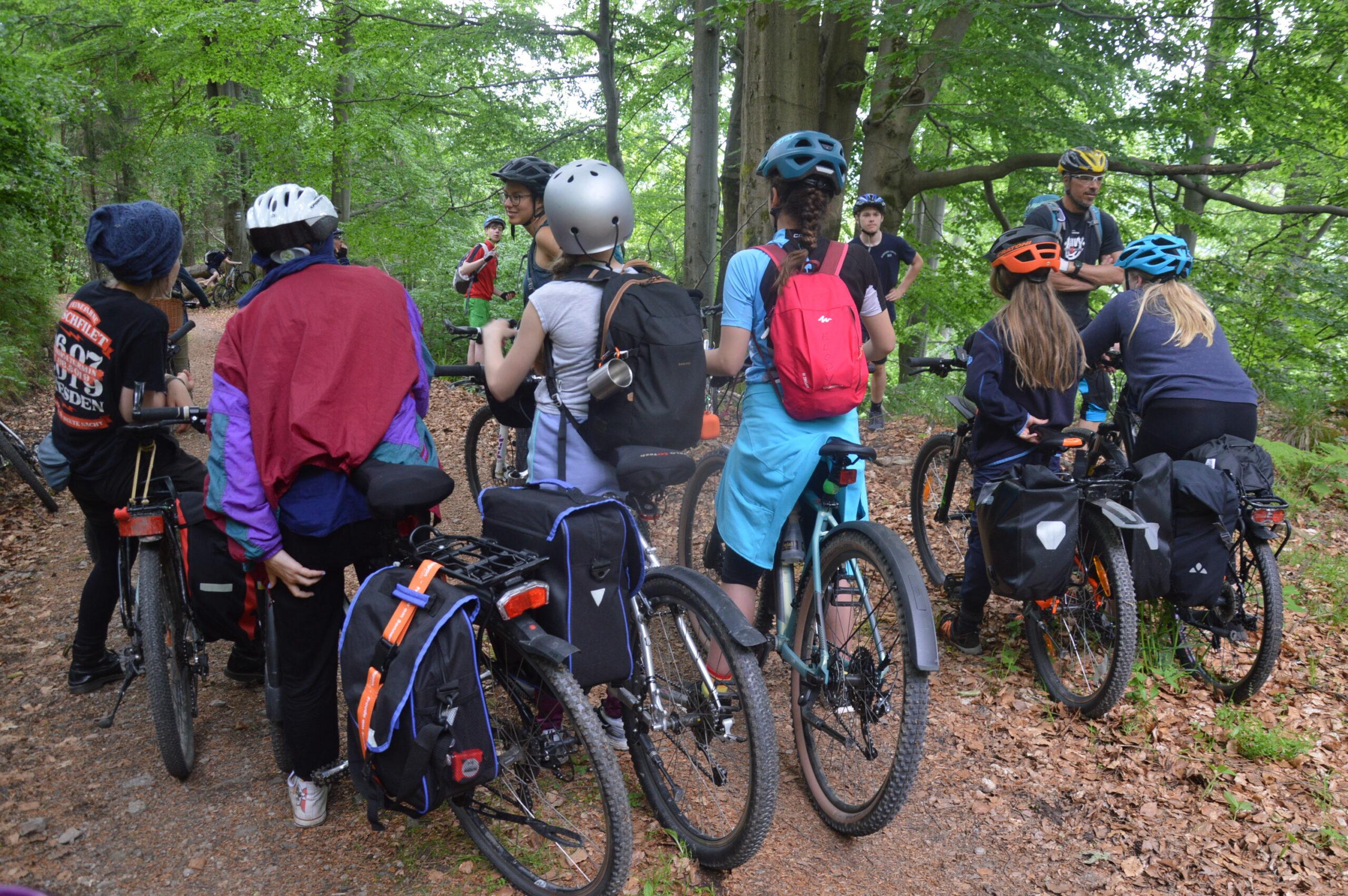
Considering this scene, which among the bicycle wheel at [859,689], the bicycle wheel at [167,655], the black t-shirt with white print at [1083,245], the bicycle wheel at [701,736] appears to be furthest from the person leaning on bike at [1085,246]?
the bicycle wheel at [167,655]

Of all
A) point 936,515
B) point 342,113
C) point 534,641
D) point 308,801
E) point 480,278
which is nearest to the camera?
point 534,641

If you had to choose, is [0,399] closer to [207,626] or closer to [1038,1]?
[207,626]

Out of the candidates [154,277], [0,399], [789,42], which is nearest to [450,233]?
[0,399]

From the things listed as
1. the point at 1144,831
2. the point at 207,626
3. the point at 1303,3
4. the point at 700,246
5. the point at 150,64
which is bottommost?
the point at 1144,831

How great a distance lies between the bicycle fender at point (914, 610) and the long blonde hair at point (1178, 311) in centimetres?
225

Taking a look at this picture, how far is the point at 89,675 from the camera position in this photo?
165 inches

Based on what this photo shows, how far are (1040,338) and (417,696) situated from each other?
121 inches

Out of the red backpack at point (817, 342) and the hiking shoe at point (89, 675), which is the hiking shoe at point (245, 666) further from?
the red backpack at point (817, 342)

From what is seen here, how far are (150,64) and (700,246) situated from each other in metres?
10.2

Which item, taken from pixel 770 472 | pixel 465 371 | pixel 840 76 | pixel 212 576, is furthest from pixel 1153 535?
pixel 840 76

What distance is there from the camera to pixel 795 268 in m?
3.18

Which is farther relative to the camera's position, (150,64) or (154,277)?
(150,64)

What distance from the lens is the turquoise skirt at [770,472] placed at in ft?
10.8

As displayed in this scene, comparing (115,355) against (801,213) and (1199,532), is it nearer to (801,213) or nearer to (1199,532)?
(801,213)
